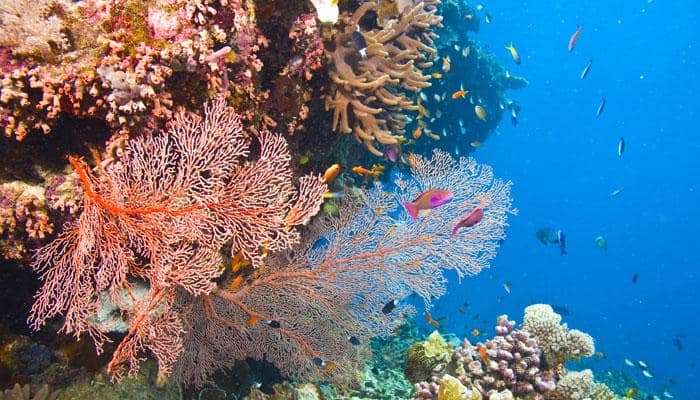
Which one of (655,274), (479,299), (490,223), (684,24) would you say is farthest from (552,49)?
(490,223)

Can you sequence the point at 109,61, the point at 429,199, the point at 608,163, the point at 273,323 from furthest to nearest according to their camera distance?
the point at 608,163 < the point at 273,323 < the point at 429,199 < the point at 109,61

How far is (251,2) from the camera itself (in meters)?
3.23

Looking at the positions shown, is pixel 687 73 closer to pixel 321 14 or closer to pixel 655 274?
pixel 655 274

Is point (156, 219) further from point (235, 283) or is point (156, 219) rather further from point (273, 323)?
point (273, 323)

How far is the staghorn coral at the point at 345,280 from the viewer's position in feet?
15.3

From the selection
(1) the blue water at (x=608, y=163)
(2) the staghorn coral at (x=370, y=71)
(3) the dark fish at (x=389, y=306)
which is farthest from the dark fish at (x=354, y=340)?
(1) the blue water at (x=608, y=163)

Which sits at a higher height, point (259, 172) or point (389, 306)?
point (389, 306)

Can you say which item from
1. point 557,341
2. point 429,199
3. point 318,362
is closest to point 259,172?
point 429,199

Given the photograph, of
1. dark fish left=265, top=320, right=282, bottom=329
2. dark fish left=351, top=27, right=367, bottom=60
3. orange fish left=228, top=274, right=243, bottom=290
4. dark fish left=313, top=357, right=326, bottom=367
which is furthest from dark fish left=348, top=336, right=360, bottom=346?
dark fish left=351, top=27, right=367, bottom=60

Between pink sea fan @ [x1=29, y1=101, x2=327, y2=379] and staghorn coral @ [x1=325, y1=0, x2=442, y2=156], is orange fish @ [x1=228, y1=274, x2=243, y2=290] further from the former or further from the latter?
staghorn coral @ [x1=325, y1=0, x2=442, y2=156]

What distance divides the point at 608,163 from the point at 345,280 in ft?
336

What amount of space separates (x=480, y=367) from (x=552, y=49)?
98.3 m

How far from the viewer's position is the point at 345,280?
491 centimetres

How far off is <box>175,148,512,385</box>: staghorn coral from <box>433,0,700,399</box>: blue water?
70.3 meters
